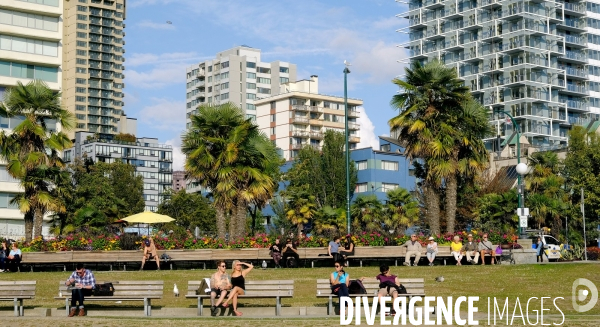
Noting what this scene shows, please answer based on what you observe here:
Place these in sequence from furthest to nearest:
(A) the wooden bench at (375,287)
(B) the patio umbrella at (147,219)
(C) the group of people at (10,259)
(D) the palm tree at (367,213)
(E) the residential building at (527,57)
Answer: (E) the residential building at (527,57), (D) the palm tree at (367,213), (B) the patio umbrella at (147,219), (C) the group of people at (10,259), (A) the wooden bench at (375,287)

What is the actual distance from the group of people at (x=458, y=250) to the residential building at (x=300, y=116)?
112227 mm

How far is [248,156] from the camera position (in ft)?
142

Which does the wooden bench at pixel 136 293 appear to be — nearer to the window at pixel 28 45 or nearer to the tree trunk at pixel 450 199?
the tree trunk at pixel 450 199

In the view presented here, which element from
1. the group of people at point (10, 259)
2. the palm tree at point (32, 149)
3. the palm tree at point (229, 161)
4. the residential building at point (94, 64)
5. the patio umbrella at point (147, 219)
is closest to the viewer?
the group of people at point (10, 259)

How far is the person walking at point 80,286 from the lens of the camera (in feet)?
72.1

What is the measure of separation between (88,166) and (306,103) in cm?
5745

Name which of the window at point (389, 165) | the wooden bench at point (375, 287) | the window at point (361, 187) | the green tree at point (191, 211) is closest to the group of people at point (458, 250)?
the wooden bench at point (375, 287)

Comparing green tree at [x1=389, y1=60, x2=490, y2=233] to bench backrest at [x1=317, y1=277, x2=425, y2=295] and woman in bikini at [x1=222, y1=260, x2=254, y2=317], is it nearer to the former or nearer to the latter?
bench backrest at [x1=317, y1=277, x2=425, y2=295]

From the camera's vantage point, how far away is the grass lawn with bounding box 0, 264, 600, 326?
24625 mm

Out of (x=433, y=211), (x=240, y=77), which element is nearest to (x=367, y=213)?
(x=433, y=211)

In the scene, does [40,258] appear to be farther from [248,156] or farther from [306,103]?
[306,103]

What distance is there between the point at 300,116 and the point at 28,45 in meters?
82.5

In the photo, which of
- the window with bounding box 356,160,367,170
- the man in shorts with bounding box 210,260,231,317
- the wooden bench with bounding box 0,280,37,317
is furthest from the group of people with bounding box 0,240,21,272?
the window with bounding box 356,160,367,170

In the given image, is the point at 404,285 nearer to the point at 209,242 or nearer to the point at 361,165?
the point at 209,242
